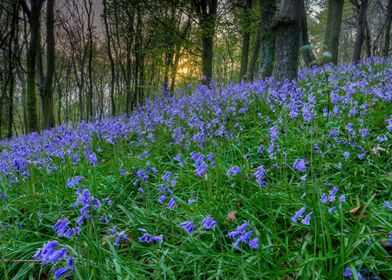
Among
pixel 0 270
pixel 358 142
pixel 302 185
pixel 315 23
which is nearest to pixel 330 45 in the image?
pixel 358 142

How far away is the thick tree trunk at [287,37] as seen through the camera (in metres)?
5.13

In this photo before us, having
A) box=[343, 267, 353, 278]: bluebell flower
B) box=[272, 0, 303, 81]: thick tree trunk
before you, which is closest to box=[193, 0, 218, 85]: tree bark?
box=[272, 0, 303, 81]: thick tree trunk

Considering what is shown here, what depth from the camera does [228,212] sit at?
2227 millimetres

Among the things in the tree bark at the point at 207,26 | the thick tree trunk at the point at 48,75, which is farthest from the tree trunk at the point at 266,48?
the thick tree trunk at the point at 48,75

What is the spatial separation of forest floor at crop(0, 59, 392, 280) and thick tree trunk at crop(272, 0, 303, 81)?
4.85 ft

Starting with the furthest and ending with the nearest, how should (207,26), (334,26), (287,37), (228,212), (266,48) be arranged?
1. (207,26)
2. (334,26)
3. (266,48)
4. (287,37)
5. (228,212)

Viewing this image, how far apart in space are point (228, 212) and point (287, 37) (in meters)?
4.22

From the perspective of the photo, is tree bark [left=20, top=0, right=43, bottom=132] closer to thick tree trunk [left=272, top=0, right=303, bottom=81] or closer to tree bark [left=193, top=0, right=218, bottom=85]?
tree bark [left=193, top=0, right=218, bottom=85]

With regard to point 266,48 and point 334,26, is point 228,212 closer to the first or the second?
point 266,48

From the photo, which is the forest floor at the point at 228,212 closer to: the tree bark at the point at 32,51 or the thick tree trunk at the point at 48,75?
the tree bark at the point at 32,51

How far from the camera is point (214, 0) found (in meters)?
11.6

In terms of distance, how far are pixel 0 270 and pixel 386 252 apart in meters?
2.69

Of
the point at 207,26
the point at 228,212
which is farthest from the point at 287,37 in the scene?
the point at 207,26

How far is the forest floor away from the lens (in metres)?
1.62
